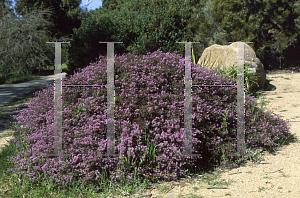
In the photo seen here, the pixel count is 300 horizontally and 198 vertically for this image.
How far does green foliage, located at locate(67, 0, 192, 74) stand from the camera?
8.54 meters

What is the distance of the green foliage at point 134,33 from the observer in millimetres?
8539

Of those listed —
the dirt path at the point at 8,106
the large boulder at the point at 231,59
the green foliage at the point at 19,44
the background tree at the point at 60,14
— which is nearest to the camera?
the dirt path at the point at 8,106

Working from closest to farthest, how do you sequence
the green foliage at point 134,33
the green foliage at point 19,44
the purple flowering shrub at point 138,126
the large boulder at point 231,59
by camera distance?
1. the purple flowering shrub at point 138,126
2. the large boulder at point 231,59
3. the green foliage at point 134,33
4. the green foliage at point 19,44

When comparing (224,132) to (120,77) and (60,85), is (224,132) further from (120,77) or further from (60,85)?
(60,85)

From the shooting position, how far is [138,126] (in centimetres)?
346

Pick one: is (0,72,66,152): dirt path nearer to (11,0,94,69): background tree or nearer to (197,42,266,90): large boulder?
(197,42,266,90): large boulder

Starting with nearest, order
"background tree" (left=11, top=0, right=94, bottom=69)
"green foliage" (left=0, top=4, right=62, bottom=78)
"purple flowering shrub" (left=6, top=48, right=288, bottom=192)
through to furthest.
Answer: "purple flowering shrub" (left=6, top=48, right=288, bottom=192) → "green foliage" (left=0, top=4, right=62, bottom=78) → "background tree" (left=11, top=0, right=94, bottom=69)

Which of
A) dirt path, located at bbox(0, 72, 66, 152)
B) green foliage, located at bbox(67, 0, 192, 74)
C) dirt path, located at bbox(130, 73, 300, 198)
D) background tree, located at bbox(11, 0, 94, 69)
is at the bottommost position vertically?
dirt path, located at bbox(130, 73, 300, 198)

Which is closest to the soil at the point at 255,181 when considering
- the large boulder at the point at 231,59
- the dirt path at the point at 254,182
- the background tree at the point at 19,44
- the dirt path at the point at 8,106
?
the dirt path at the point at 254,182

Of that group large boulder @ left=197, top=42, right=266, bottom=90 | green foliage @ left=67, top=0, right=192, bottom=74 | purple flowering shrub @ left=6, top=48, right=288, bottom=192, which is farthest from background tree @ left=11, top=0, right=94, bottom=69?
purple flowering shrub @ left=6, top=48, right=288, bottom=192

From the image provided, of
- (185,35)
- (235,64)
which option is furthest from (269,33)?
(235,64)

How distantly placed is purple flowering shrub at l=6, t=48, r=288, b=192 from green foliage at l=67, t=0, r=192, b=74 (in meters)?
4.04

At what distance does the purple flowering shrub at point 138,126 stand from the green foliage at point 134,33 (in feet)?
13.2

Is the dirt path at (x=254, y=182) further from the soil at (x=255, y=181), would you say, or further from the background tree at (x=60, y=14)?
the background tree at (x=60, y=14)
